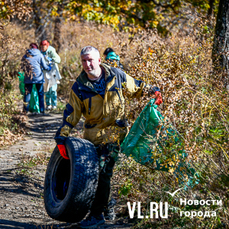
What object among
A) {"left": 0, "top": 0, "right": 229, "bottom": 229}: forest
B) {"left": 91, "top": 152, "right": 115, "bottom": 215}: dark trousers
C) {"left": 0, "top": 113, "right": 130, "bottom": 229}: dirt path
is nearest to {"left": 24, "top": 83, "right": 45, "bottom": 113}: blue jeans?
{"left": 0, "top": 0, "right": 229, "bottom": 229}: forest

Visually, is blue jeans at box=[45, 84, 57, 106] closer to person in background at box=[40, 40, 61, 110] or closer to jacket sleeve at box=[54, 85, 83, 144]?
person in background at box=[40, 40, 61, 110]

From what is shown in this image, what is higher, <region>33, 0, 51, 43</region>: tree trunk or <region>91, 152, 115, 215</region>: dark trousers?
<region>33, 0, 51, 43</region>: tree trunk

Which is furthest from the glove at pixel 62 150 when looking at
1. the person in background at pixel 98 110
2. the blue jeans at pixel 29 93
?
the blue jeans at pixel 29 93

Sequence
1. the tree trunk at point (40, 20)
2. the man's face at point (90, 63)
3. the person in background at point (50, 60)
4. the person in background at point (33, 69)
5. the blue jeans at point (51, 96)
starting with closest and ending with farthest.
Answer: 1. the man's face at point (90, 63)
2. the person in background at point (33, 69)
3. the person in background at point (50, 60)
4. the blue jeans at point (51, 96)
5. the tree trunk at point (40, 20)

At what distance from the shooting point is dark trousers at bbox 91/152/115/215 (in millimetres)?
3773

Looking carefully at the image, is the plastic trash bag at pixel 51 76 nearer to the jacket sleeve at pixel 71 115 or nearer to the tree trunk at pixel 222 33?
the tree trunk at pixel 222 33

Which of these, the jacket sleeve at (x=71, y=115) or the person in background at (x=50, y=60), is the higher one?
the person in background at (x=50, y=60)

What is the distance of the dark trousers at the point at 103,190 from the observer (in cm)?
377

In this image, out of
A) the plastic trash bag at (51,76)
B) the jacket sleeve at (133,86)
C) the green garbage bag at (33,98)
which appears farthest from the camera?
the plastic trash bag at (51,76)

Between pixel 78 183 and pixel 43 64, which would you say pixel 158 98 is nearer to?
pixel 78 183

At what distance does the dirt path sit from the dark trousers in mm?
216

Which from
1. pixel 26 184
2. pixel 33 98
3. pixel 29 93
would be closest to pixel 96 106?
pixel 26 184

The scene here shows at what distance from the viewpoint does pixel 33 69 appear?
8656 mm

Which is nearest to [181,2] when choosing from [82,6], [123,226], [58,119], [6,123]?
[82,6]
